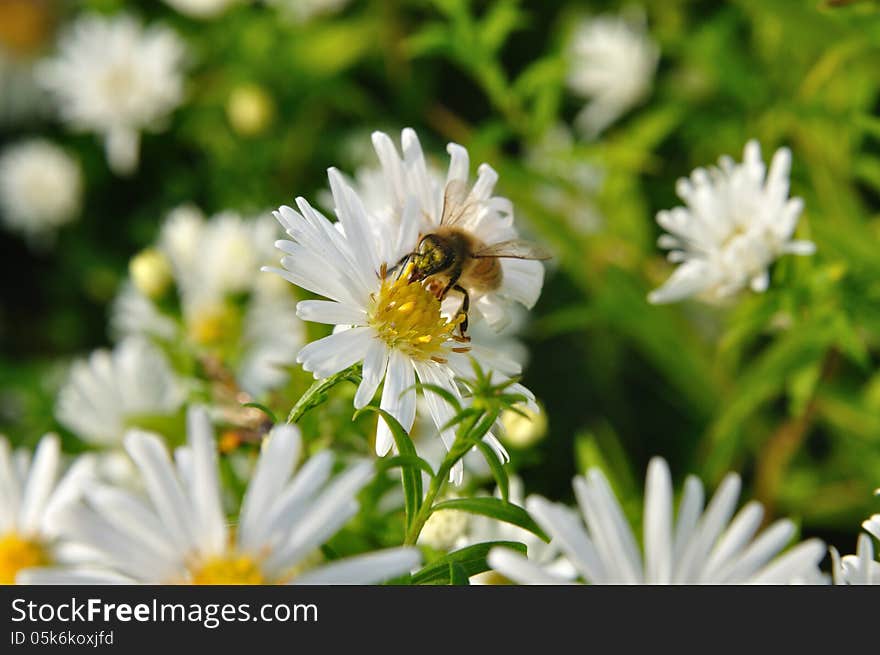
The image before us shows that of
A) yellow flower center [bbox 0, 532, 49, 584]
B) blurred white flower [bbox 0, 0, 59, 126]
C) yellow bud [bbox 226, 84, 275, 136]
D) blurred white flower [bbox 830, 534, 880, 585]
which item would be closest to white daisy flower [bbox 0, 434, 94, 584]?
yellow flower center [bbox 0, 532, 49, 584]

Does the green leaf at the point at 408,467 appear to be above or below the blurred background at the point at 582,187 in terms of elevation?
below

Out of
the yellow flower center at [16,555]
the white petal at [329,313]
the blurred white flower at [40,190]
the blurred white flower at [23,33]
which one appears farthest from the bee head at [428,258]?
the blurred white flower at [23,33]

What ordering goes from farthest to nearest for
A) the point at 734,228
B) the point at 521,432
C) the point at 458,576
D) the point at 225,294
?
the point at 225,294 → the point at 521,432 → the point at 734,228 → the point at 458,576

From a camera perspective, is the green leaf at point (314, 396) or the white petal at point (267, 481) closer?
the white petal at point (267, 481)

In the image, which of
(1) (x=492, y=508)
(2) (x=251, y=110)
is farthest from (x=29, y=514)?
(2) (x=251, y=110)

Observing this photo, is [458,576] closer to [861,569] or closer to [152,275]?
[861,569]

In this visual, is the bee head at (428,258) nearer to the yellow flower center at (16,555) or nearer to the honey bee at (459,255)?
the honey bee at (459,255)

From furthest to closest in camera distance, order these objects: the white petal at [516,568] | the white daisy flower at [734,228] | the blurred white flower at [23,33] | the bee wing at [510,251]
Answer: the blurred white flower at [23,33] < the white daisy flower at [734,228] < the bee wing at [510,251] < the white petal at [516,568]
